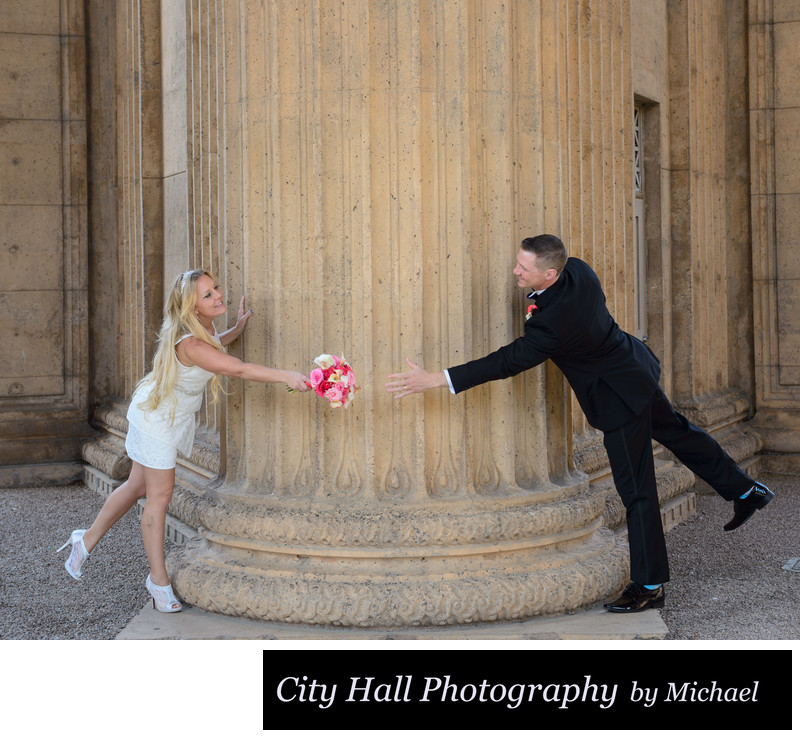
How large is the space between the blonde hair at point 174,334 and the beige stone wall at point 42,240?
467 centimetres

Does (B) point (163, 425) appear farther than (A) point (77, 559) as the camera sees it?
No

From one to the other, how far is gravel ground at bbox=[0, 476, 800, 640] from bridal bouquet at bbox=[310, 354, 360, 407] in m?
1.56

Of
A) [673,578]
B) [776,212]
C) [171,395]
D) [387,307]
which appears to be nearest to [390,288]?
[387,307]

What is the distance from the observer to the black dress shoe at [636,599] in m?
4.76

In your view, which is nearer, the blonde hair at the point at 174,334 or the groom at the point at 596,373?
the groom at the point at 596,373

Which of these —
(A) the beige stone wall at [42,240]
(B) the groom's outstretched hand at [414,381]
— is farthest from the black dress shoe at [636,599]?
(A) the beige stone wall at [42,240]

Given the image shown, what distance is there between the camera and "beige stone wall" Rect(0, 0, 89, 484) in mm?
9047

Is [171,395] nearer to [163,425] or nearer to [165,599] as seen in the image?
[163,425]

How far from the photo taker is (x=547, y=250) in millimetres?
4648

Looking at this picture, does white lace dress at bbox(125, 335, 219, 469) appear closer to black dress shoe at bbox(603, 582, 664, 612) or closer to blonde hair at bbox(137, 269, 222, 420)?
blonde hair at bbox(137, 269, 222, 420)

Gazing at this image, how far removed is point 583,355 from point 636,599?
1.14 meters

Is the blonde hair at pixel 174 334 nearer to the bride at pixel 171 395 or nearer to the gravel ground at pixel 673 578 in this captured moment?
the bride at pixel 171 395

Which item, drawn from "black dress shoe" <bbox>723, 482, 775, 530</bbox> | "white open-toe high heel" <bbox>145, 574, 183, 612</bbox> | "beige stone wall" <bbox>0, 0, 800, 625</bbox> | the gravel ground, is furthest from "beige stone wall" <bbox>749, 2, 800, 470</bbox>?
"white open-toe high heel" <bbox>145, 574, 183, 612</bbox>

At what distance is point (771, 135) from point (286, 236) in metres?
6.00
